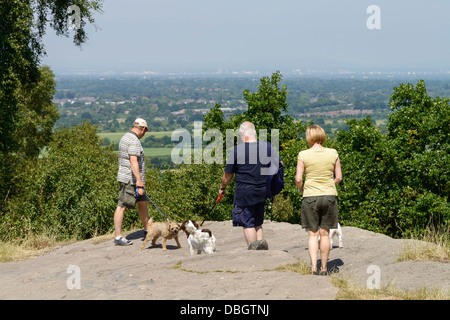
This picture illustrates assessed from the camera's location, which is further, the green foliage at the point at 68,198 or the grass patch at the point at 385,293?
the green foliage at the point at 68,198

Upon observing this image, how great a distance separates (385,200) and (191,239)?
673 inches

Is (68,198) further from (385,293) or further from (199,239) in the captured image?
(385,293)

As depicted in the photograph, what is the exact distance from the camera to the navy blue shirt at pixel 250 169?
717cm

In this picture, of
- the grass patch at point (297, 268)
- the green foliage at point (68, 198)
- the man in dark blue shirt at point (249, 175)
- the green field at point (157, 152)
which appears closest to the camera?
the grass patch at point (297, 268)

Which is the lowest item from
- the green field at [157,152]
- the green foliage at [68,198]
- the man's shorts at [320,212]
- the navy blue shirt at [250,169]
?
the green field at [157,152]

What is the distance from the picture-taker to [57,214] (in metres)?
13.9

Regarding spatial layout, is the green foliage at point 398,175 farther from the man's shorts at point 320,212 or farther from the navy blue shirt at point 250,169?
the man's shorts at point 320,212

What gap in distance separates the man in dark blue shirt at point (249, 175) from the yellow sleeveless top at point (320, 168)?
0.76m

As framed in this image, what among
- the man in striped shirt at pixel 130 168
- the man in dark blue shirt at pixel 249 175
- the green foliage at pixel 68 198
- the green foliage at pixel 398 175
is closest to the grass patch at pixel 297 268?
the man in dark blue shirt at pixel 249 175

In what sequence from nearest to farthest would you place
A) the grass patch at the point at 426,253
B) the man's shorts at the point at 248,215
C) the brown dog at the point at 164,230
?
the grass patch at the point at 426,253, the man's shorts at the point at 248,215, the brown dog at the point at 164,230

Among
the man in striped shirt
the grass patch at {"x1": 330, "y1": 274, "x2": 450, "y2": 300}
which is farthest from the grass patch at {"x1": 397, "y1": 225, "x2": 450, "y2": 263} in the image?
the man in striped shirt

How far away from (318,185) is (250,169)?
1.05m

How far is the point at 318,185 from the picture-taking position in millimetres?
6625
